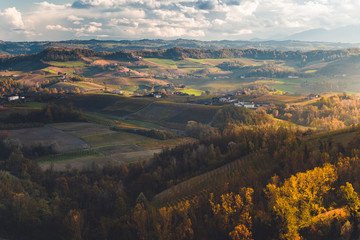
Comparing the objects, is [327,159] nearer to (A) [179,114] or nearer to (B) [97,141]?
(B) [97,141]

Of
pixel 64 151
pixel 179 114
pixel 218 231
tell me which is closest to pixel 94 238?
pixel 218 231

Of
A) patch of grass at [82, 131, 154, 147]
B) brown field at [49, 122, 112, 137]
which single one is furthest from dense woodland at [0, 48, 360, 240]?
brown field at [49, 122, 112, 137]

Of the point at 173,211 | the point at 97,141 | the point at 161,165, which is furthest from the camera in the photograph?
the point at 97,141

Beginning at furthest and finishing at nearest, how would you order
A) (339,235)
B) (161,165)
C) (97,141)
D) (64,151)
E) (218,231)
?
(97,141)
(64,151)
(161,165)
(218,231)
(339,235)

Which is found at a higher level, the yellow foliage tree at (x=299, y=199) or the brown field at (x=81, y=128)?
the yellow foliage tree at (x=299, y=199)

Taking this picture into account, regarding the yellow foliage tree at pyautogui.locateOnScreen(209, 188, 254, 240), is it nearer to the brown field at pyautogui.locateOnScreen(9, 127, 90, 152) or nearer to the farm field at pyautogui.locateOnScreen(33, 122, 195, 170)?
the farm field at pyautogui.locateOnScreen(33, 122, 195, 170)

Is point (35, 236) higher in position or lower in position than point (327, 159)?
lower

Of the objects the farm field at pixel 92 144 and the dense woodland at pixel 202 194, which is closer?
the dense woodland at pixel 202 194

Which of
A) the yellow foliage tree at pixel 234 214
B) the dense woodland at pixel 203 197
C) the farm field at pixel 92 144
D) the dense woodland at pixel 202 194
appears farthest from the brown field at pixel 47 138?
the yellow foliage tree at pixel 234 214

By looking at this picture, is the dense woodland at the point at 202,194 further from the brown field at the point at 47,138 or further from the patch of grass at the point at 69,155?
the brown field at the point at 47,138

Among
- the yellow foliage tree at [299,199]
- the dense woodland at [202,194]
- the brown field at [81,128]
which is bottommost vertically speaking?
the brown field at [81,128]
